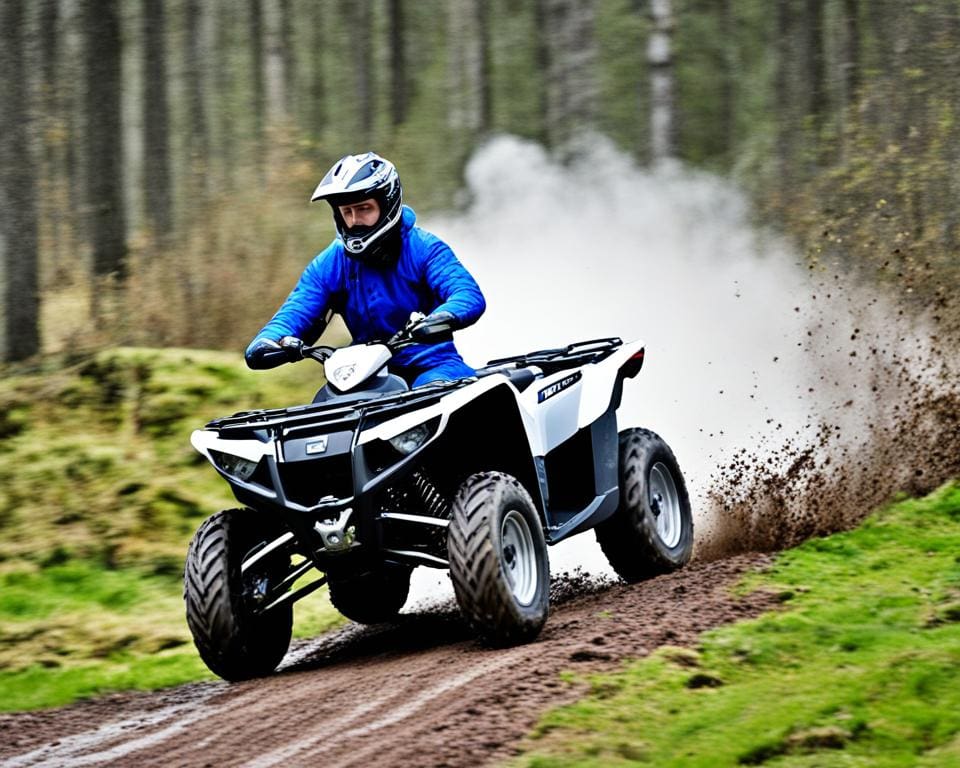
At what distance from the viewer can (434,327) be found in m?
7.23

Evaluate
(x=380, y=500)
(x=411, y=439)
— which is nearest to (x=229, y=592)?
(x=380, y=500)

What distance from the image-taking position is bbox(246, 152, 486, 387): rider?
24.4 feet

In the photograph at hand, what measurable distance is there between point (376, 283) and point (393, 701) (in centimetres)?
266

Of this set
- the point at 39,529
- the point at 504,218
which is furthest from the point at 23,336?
the point at 504,218

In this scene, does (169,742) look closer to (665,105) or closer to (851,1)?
(665,105)

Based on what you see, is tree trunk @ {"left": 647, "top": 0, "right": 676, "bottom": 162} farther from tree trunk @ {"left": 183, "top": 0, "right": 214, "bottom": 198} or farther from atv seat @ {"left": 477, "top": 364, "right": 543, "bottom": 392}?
tree trunk @ {"left": 183, "top": 0, "right": 214, "bottom": 198}

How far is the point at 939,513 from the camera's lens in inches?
336

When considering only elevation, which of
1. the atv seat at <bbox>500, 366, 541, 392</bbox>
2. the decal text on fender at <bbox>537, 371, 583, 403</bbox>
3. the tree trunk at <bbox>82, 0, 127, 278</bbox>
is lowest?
the decal text on fender at <bbox>537, 371, 583, 403</bbox>

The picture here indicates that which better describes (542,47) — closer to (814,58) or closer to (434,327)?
(814,58)

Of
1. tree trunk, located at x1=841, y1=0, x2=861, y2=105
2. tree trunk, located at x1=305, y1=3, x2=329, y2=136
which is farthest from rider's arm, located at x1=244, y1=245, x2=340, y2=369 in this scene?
tree trunk, located at x1=305, y1=3, x2=329, y2=136

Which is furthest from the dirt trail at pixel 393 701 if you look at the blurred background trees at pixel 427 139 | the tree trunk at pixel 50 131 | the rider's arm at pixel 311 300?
the tree trunk at pixel 50 131

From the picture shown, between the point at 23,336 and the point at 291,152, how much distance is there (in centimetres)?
444

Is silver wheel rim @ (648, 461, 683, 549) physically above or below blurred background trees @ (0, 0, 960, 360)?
below

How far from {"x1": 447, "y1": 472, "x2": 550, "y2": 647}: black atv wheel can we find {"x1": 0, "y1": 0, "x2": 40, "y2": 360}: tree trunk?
876 cm
